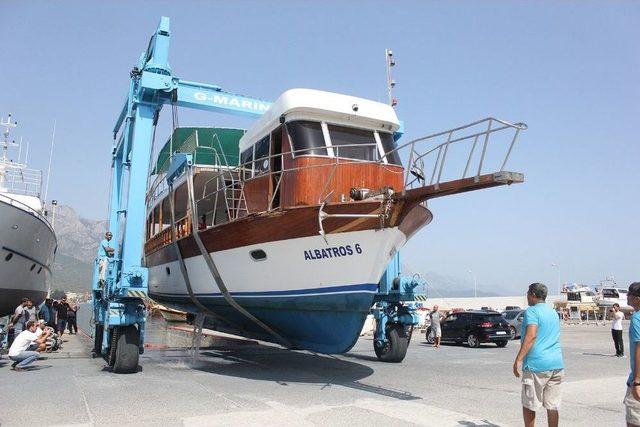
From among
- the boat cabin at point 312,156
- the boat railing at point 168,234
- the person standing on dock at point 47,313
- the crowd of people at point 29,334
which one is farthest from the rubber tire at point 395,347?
the person standing on dock at point 47,313

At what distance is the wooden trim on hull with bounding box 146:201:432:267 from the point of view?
7992 mm

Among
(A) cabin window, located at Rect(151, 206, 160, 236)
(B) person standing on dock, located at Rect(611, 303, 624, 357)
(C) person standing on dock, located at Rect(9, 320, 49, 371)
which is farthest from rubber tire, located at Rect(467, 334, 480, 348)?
(C) person standing on dock, located at Rect(9, 320, 49, 371)

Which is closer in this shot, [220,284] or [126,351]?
[126,351]

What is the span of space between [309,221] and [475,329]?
456 inches

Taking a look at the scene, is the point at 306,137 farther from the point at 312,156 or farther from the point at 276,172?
the point at 276,172

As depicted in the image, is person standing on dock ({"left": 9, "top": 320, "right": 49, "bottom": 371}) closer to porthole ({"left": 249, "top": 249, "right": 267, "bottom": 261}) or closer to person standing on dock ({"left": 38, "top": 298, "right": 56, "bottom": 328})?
porthole ({"left": 249, "top": 249, "right": 267, "bottom": 261})

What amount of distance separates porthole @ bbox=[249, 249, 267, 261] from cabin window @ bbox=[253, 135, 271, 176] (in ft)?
5.78

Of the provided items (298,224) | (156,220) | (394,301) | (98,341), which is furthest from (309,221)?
(156,220)

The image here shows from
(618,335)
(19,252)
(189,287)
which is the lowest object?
(618,335)

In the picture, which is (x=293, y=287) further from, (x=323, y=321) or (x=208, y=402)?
(x=208, y=402)

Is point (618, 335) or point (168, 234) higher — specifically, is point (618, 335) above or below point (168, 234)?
below

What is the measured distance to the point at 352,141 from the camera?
996 cm

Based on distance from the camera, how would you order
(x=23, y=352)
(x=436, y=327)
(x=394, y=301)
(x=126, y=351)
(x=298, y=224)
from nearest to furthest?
1. (x=298, y=224)
2. (x=126, y=351)
3. (x=23, y=352)
4. (x=394, y=301)
5. (x=436, y=327)

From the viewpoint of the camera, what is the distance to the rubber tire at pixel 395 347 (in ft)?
39.0
